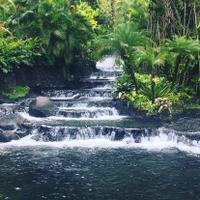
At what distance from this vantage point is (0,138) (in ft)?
58.7

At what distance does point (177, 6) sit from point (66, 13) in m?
5.88

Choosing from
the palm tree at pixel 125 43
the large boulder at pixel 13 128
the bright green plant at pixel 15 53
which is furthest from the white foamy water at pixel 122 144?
the bright green plant at pixel 15 53

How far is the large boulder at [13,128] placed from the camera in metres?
18.1

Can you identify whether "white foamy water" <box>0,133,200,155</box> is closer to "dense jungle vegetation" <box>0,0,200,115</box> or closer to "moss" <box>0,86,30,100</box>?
"dense jungle vegetation" <box>0,0,200,115</box>

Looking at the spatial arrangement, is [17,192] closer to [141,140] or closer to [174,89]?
[141,140]

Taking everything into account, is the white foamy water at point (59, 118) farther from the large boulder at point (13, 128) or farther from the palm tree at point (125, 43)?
the palm tree at point (125, 43)

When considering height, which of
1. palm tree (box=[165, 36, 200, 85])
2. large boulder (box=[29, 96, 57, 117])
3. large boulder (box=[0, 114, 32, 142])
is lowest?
large boulder (box=[0, 114, 32, 142])

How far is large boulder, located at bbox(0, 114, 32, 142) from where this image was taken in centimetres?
1808

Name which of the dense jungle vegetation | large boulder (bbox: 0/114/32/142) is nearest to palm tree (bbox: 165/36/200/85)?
the dense jungle vegetation

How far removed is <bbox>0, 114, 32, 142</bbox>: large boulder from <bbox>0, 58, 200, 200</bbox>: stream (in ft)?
0.77

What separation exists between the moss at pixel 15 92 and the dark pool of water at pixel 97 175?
6323mm

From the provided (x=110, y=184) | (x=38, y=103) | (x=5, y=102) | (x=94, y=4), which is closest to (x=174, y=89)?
(x=38, y=103)

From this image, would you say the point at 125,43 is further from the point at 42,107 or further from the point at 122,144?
the point at 122,144

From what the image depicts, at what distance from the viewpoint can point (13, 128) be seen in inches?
732
